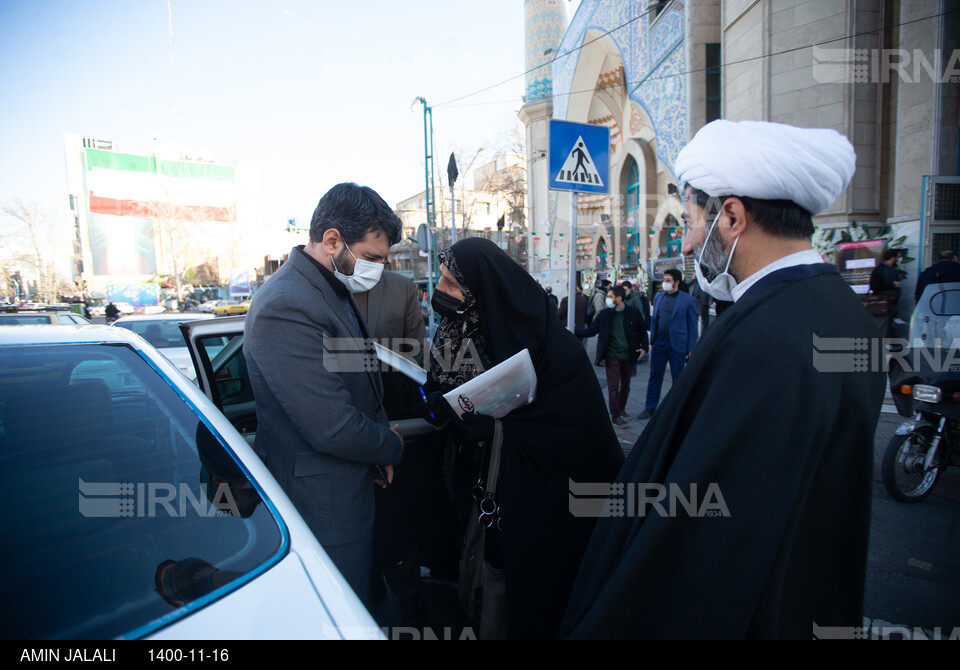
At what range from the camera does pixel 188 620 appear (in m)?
0.92

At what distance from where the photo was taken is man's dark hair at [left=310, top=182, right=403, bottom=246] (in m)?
1.91

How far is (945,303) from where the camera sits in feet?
13.2

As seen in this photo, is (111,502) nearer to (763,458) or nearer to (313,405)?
(313,405)

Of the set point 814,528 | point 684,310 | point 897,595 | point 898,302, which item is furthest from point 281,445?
point 898,302

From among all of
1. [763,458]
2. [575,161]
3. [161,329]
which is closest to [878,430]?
[575,161]

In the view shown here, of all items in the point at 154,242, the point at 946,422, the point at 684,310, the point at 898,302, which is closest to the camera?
the point at 946,422

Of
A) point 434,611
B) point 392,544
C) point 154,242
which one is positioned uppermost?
point 154,242

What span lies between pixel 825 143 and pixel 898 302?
846 centimetres

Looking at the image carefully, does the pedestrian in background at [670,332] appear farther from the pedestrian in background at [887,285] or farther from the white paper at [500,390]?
the white paper at [500,390]

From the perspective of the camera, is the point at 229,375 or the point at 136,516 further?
the point at 229,375

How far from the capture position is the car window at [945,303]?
3.97 meters

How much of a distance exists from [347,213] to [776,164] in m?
1.43

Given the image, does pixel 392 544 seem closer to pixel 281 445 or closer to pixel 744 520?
pixel 281 445

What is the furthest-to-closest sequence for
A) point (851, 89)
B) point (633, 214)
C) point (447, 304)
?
point (633, 214) → point (851, 89) → point (447, 304)
